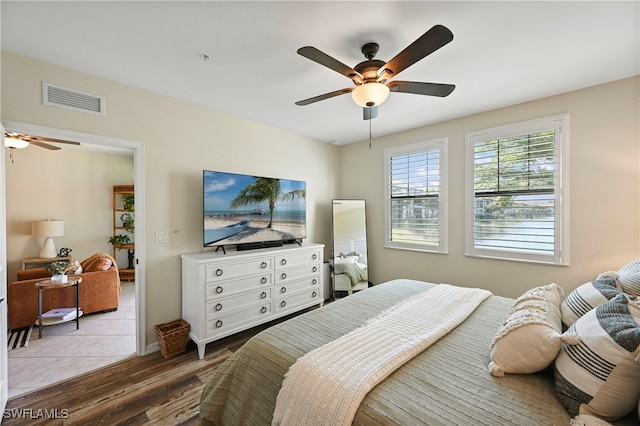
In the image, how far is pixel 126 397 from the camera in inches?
78.6

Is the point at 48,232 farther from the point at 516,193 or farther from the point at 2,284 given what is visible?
the point at 516,193

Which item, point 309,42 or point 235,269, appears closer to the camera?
point 309,42

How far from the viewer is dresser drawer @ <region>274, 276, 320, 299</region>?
3.14 metres

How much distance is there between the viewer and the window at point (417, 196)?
3436 mm

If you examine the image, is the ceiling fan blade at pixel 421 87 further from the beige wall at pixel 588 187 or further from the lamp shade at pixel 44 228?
the lamp shade at pixel 44 228

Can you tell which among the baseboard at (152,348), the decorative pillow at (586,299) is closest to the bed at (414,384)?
the decorative pillow at (586,299)

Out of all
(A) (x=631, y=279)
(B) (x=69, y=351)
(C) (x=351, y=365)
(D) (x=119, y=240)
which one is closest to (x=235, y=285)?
(B) (x=69, y=351)

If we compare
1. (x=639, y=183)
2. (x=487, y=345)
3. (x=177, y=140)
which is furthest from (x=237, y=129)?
(x=639, y=183)

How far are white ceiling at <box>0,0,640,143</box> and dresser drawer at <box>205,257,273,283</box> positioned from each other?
172 centimetres

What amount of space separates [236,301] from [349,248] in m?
1.92

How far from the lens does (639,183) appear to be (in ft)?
7.49

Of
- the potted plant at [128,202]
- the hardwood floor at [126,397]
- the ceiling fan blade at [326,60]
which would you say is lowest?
the hardwood floor at [126,397]

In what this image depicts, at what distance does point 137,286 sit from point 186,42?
221 centimetres

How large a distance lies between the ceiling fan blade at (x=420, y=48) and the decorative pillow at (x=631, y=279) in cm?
163
